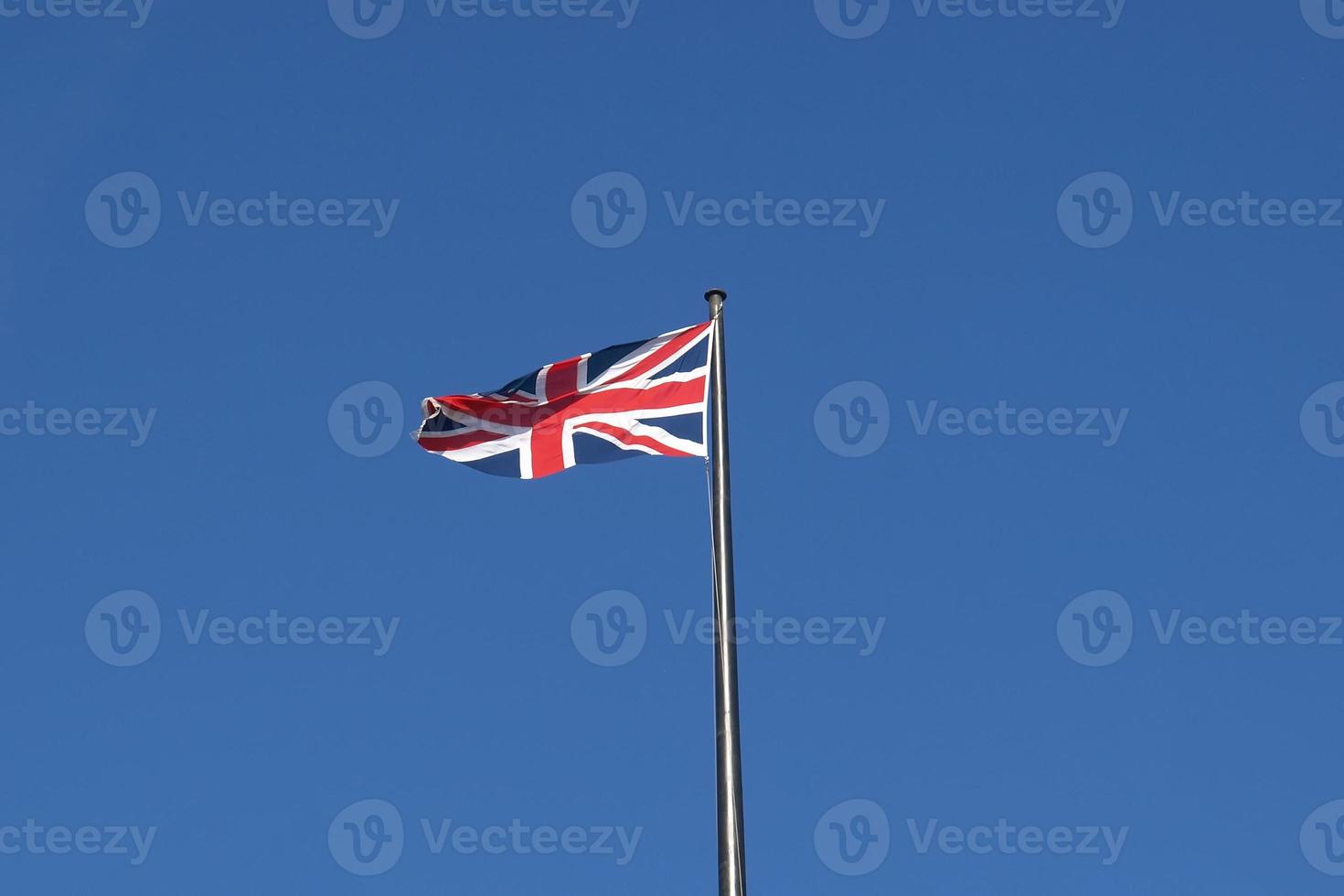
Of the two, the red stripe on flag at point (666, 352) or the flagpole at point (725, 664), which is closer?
the flagpole at point (725, 664)

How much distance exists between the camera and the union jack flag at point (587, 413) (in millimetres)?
20688

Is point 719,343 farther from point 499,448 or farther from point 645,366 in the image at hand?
point 499,448

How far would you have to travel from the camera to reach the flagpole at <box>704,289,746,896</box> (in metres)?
16.2

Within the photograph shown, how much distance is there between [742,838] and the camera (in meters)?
16.3

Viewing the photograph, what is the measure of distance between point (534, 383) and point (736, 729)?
669 centimetres

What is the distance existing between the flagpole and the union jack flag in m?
1.21

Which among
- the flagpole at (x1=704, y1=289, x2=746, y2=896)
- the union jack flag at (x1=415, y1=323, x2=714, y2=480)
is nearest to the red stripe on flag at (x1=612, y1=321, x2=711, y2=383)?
the union jack flag at (x1=415, y1=323, x2=714, y2=480)

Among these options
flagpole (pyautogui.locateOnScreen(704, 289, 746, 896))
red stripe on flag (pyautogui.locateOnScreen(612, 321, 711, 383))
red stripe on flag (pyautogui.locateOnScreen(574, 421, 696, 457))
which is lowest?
flagpole (pyautogui.locateOnScreen(704, 289, 746, 896))

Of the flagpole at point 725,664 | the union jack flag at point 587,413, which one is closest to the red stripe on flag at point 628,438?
the union jack flag at point 587,413

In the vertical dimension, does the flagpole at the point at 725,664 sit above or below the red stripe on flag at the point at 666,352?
below

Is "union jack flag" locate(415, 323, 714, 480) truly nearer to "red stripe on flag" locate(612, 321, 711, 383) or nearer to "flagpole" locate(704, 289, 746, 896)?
"red stripe on flag" locate(612, 321, 711, 383)

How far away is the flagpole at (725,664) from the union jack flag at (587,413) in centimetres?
121

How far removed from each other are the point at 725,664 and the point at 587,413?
534 cm

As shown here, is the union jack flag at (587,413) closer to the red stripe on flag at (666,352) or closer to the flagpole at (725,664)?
the red stripe on flag at (666,352)
